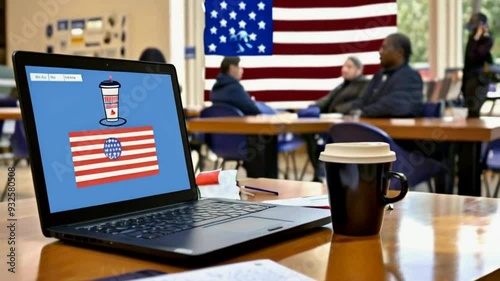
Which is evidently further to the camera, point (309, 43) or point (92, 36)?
point (92, 36)

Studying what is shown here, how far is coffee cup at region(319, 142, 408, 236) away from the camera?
30.6 inches

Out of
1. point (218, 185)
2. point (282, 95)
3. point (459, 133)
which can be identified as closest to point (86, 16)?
point (282, 95)

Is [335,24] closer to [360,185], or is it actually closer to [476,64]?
[476,64]

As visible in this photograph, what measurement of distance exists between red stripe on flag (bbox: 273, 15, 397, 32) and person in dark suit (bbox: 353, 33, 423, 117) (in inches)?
36.4

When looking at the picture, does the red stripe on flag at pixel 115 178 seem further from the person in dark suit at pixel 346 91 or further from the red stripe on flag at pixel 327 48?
the person in dark suit at pixel 346 91

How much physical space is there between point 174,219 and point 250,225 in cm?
10

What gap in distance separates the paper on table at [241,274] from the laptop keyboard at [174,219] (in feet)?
0.49

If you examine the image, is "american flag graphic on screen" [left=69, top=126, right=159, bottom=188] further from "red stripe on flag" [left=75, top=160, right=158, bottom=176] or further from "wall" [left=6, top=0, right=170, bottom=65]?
"wall" [left=6, top=0, right=170, bottom=65]

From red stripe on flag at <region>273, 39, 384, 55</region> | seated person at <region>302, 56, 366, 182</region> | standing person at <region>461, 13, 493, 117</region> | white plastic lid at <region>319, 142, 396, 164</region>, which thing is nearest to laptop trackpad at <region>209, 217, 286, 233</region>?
white plastic lid at <region>319, 142, 396, 164</region>

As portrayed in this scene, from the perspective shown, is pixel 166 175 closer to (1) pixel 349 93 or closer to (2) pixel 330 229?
(2) pixel 330 229

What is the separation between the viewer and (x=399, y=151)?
2.90 m

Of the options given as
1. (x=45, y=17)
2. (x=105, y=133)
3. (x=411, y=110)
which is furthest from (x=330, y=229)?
(x=45, y=17)

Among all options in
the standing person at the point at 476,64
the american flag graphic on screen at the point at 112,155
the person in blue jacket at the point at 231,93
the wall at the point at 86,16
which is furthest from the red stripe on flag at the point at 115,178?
the wall at the point at 86,16

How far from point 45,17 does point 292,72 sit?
5.20 meters
